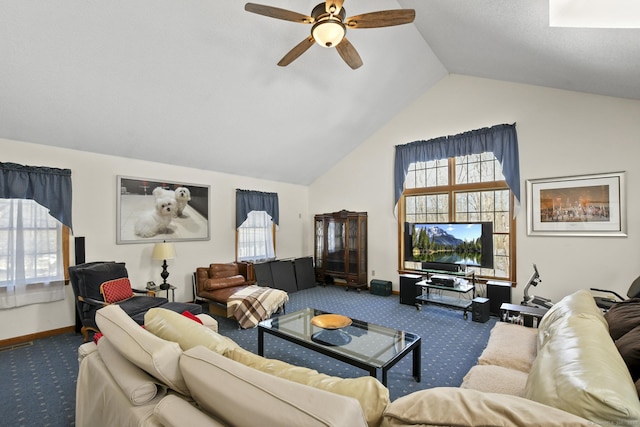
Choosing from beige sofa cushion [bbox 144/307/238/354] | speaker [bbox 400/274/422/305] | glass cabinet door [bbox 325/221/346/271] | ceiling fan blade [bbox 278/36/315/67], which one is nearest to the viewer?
beige sofa cushion [bbox 144/307/238/354]

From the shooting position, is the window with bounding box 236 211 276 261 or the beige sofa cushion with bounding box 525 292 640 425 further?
the window with bounding box 236 211 276 261

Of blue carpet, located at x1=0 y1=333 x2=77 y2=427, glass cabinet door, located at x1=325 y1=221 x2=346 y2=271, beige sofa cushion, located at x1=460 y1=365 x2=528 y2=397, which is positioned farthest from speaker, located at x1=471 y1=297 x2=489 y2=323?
blue carpet, located at x1=0 y1=333 x2=77 y2=427

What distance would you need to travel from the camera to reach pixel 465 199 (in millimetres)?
4910

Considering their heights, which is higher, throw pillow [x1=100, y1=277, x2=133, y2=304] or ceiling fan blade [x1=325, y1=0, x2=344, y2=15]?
ceiling fan blade [x1=325, y1=0, x2=344, y2=15]

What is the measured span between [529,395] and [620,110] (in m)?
4.32

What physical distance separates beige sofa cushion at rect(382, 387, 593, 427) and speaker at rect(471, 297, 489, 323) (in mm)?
3580

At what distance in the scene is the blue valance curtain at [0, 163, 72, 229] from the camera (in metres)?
3.26

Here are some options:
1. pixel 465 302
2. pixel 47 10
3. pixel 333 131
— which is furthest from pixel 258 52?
pixel 465 302

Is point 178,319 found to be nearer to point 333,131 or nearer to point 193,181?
point 193,181

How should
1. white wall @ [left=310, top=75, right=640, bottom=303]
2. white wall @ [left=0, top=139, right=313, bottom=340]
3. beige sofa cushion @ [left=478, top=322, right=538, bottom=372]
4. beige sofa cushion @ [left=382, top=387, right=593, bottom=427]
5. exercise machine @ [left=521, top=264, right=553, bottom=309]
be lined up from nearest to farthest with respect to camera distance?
beige sofa cushion @ [left=382, top=387, right=593, bottom=427] < beige sofa cushion @ [left=478, top=322, right=538, bottom=372] < white wall @ [left=0, top=139, right=313, bottom=340] < white wall @ [left=310, top=75, right=640, bottom=303] < exercise machine @ [left=521, top=264, right=553, bottom=309]

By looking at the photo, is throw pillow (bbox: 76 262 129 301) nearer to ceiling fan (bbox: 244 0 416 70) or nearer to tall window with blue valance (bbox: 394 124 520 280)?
ceiling fan (bbox: 244 0 416 70)

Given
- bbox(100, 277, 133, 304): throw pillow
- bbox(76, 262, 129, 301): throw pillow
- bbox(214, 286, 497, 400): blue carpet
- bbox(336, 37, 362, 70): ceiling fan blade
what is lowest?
bbox(214, 286, 497, 400): blue carpet

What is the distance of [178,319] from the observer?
146 centimetres

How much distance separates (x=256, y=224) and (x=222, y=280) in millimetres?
1659
